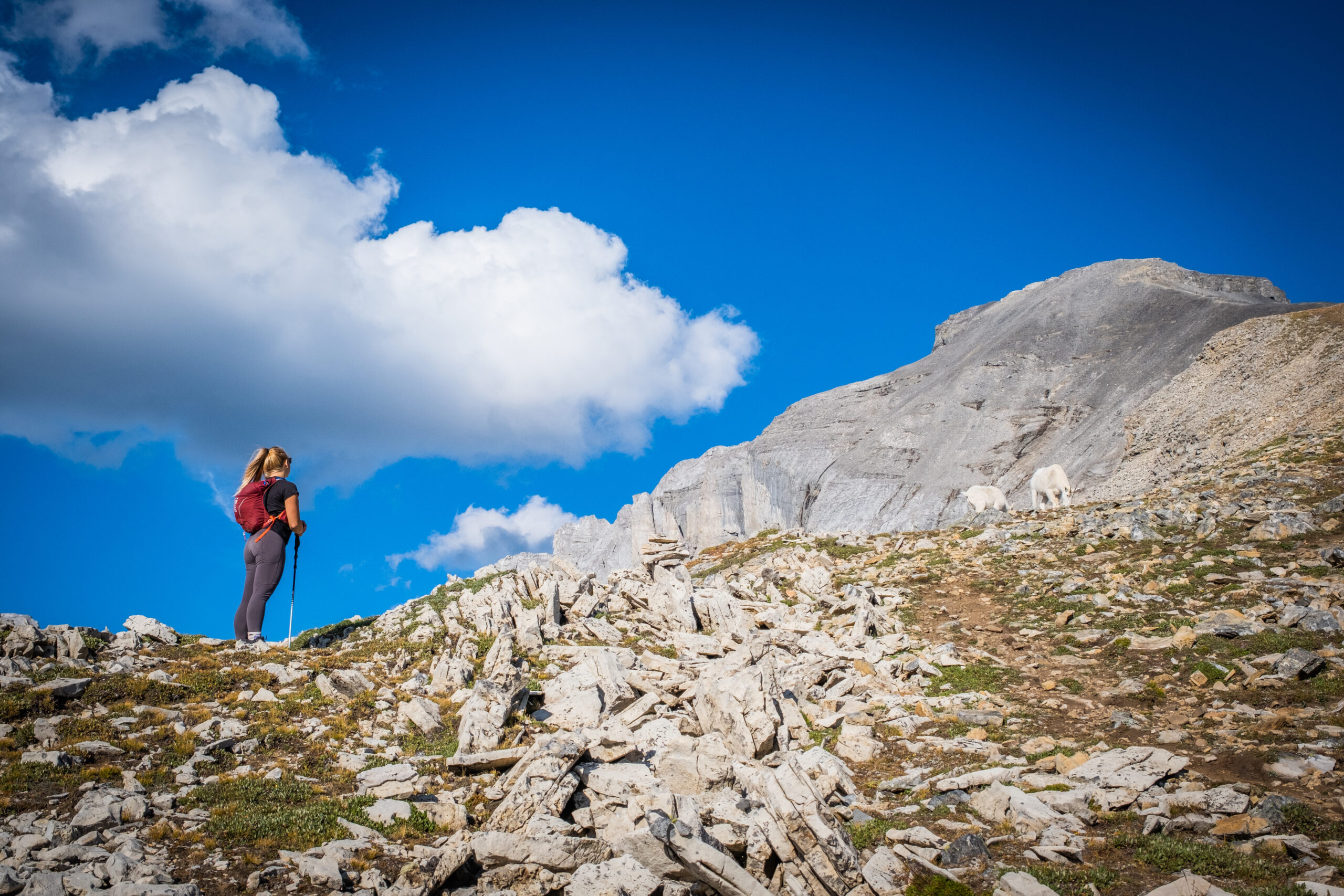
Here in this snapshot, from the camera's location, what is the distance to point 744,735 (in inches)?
500

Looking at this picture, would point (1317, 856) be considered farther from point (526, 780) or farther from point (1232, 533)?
point (1232, 533)

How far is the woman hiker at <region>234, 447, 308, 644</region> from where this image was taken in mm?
16562

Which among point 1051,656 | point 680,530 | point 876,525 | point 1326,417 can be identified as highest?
point 680,530

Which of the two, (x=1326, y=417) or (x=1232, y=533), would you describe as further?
(x=1326, y=417)

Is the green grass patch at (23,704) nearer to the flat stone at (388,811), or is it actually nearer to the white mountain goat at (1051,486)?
the flat stone at (388,811)

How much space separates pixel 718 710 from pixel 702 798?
10.9ft

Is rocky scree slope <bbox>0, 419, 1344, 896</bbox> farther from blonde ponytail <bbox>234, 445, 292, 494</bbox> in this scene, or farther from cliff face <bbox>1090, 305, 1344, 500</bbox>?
cliff face <bbox>1090, 305, 1344, 500</bbox>

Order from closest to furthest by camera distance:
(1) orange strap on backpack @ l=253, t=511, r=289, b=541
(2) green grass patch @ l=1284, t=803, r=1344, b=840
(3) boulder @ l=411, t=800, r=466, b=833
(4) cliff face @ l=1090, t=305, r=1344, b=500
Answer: (2) green grass patch @ l=1284, t=803, r=1344, b=840, (3) boulder @ l=411, t=800, r=466, b=833, (1) orange strap on backpack @ l=253, t=511, r=289, b=541, (4) cliff face @ l=1090, t=305, r=1344, b=500

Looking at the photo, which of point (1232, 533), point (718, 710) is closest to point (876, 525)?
point (1232, 533)

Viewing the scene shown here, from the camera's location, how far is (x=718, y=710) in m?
13.3

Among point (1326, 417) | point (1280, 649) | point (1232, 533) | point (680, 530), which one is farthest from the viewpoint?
point (680, 530)

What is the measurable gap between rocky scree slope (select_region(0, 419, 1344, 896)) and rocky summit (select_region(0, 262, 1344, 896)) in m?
0.06

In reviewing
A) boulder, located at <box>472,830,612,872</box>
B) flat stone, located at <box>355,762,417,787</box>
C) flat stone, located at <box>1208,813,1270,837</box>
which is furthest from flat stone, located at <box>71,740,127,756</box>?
flat stone, located at <box>1208,813,1270,837</box>

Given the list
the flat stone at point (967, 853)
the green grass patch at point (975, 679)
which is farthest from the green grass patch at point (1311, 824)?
the green grass patch at point (975, 679)
